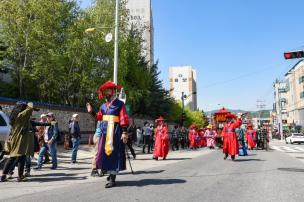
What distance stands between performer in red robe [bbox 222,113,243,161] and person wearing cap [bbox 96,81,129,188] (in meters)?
7.19

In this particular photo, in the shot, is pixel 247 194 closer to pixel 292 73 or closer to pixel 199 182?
pixel 199 182

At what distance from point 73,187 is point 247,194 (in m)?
3.30

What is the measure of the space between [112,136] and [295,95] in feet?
287

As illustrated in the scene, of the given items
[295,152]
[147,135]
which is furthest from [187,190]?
[295,152]

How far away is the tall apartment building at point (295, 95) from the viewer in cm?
8169

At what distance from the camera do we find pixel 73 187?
24.1 feet

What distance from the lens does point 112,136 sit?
24.1 feet

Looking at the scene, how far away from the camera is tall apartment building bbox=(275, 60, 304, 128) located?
8169 centimetres

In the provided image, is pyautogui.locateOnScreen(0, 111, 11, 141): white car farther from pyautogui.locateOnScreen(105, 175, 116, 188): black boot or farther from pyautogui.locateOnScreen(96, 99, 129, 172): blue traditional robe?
pyautogui.locateOnScreen(105, 175, 116, 188): black boot

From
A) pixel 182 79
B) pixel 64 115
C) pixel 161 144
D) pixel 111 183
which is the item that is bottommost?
pixel 111 183

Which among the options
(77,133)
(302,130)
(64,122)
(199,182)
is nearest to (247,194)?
(199,182)

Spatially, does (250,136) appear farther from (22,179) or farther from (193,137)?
(22,179)

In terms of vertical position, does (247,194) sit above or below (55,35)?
below

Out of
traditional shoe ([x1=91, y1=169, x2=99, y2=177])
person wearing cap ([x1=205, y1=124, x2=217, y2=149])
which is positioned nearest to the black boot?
traditional shoe ([x1=91, y1=169, x2=99, y2=177])
